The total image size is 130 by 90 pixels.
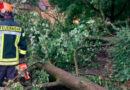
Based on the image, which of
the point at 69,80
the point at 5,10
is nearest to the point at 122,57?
the point at 69,80

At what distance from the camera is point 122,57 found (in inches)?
162

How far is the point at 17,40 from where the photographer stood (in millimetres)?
3621

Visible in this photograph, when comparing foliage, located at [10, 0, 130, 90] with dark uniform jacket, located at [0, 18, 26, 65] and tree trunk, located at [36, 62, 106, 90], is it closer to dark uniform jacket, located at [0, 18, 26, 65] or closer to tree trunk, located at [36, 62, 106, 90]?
tree trunk, located at [36, 62, 106, 90]

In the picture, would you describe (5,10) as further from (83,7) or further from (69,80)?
(83,7)

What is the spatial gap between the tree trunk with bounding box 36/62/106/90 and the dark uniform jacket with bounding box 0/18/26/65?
521 mm

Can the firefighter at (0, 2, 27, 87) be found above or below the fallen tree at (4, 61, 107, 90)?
above

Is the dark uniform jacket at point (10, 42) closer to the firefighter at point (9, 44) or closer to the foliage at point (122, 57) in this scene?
the firefighter at point (9, 44)

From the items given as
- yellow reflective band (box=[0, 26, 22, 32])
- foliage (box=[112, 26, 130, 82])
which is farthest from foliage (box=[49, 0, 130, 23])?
yellow reflective band (box=[0, 26, 22, 32])

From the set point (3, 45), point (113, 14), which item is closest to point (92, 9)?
point (113, 14)

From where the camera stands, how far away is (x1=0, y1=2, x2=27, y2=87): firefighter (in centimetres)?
352

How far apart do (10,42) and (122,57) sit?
2.14m

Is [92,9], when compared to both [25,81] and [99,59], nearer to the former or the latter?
[99,59]

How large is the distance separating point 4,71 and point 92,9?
13.0ft

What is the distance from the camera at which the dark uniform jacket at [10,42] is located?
11.5 feet
